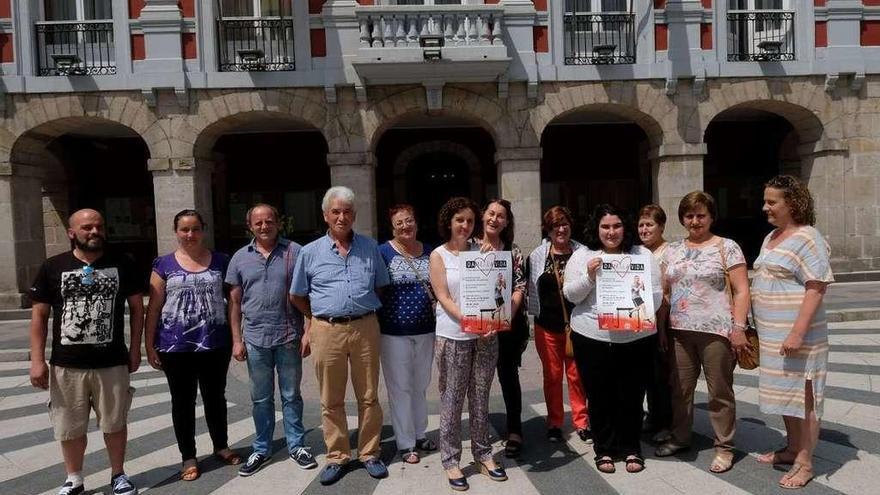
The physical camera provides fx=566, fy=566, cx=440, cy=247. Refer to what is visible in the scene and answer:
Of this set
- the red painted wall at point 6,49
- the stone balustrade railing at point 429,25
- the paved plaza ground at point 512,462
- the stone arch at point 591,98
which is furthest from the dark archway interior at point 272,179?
the paved plaza ground at point 512,462

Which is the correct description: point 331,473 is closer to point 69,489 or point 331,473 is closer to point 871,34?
point 69,489

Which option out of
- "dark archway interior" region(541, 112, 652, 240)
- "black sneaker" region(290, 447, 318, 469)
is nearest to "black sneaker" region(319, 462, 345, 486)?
"black sneaker" region(290, 447, 318, 469)

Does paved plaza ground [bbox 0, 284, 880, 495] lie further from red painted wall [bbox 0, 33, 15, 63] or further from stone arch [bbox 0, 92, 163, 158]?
red painted wall [bbox 0, 33, 15, 63]

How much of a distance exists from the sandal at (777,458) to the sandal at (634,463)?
30.7 inches

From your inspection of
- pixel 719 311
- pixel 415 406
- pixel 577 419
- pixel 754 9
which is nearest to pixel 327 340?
pixel 415 406

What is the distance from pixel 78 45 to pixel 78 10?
0.70 meters

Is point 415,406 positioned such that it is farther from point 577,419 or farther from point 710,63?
point 710,63

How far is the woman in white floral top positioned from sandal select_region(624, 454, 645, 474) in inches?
16.7

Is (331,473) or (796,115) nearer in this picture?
(331,473)

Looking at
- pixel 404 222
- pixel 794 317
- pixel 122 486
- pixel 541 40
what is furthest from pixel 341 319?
pixel 541 40

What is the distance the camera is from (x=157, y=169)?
1048cm

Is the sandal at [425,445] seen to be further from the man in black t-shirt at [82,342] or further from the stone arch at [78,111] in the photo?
the stone arch at [78,111]

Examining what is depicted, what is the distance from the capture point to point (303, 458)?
3.78 metres

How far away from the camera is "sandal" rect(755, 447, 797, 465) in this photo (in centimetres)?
354
